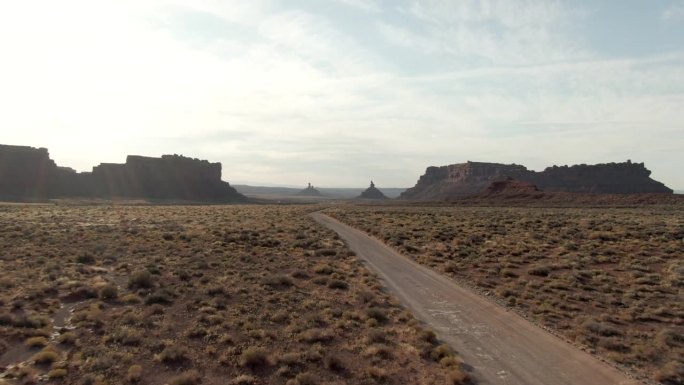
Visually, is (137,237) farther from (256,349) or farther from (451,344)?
(451,344)

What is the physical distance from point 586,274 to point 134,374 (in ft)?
75.8

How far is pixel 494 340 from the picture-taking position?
14547 mm

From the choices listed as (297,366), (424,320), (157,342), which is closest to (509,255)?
(424,320)

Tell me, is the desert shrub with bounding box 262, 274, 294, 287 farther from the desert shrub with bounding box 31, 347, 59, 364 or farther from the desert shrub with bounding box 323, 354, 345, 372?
the desert shrub with bounding box 31, 347, 59, 364

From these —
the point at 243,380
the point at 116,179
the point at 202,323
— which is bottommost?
the point at 243,380

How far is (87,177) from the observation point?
14162 cm

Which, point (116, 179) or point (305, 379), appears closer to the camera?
point (305, 379)

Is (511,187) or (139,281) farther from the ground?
(511,187)

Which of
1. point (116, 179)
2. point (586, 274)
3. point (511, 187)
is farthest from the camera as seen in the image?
point (116, 179)

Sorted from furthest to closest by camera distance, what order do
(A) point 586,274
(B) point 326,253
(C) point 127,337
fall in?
(B) point 326,253, (A) point 586,274, (C) point 127,337

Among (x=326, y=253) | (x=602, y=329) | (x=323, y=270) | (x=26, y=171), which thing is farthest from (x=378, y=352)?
(x=26, y=171)

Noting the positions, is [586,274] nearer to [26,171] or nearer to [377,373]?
[377,373]

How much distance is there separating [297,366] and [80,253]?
19.1m

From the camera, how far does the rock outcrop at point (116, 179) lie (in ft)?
421
